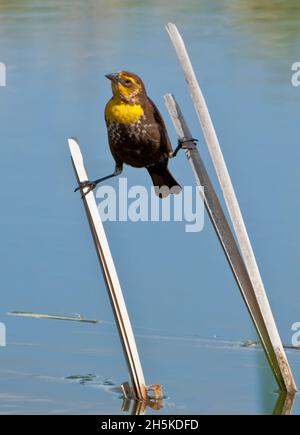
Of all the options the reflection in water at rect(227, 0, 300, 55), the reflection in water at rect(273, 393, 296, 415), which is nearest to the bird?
the reflection in water at rect(273, 393, 296, 415)

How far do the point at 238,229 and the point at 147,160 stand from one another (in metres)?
0.52

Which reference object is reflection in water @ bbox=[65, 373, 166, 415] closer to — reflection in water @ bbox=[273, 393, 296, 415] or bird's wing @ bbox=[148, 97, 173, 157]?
reflection in water @ bbox=[273, 393, 296, 415]

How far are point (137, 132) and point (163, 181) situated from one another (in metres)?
0.21

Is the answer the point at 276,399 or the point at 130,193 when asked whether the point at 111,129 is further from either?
the point at 276,399

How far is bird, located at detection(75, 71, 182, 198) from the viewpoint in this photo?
5.53m

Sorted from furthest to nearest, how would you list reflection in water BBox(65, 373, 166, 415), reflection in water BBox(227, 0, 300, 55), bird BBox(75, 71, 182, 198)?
reflection in water BBox(227, 0, 300, 55) → bird BBox(75, 71, 182, 198) → reflection in water BBox(65, 373, 166, 415)

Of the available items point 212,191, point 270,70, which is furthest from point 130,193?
point 270,70

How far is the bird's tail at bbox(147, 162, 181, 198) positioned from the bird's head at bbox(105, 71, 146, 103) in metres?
0.27

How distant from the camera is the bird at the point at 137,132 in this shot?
218 inches

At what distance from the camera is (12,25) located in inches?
328

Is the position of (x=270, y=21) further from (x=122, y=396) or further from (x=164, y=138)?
(x=122, y=396)

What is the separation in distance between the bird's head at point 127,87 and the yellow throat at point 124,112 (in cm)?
2

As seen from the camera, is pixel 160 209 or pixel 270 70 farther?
pixel 270 70

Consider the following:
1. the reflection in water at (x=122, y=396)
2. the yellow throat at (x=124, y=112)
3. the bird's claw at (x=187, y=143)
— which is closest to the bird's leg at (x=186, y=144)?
the bird's claw at (x=187, y=143)
